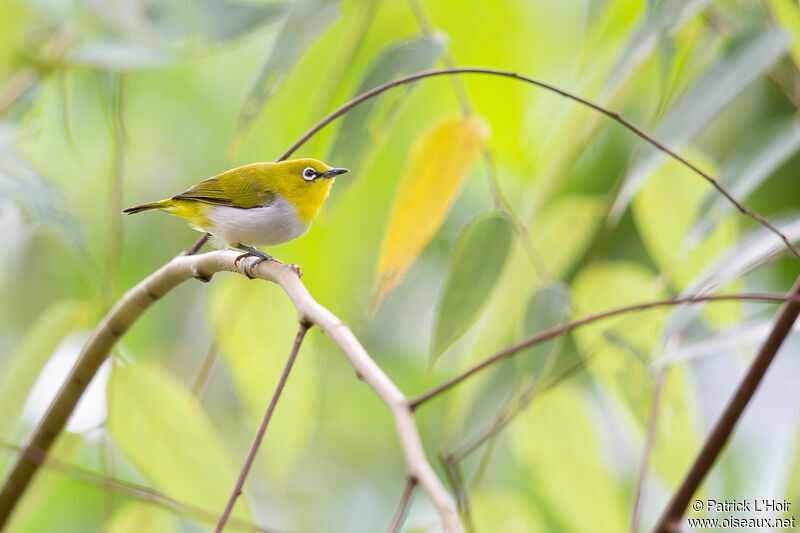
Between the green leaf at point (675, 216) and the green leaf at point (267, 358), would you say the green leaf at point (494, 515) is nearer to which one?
the green leaf at point (267, 358)

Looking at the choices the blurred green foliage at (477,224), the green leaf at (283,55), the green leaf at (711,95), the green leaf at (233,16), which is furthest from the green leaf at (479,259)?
the green leaf at (233,16)

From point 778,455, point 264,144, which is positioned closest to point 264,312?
point 264,144

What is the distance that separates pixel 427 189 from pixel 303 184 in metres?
0.35

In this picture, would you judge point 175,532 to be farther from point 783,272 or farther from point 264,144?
point 783,272

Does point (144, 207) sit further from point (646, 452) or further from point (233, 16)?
point (646, 452)

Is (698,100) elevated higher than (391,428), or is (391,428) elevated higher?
(391,428)

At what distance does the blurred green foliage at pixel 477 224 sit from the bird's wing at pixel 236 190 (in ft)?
0.31

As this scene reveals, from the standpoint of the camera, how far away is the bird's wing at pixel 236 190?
1.26m

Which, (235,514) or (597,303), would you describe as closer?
(235,514)

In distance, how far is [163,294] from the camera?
84cm

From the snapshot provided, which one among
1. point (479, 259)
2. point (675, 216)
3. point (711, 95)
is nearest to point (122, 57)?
point (479, 259)

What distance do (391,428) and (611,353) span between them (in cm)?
132

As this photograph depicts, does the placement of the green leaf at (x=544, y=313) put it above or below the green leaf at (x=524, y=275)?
below

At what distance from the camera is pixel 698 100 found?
106cm
